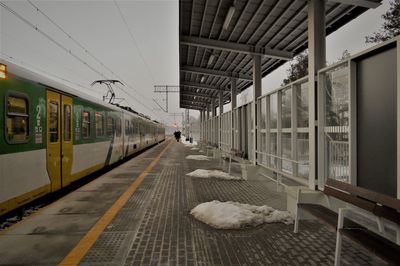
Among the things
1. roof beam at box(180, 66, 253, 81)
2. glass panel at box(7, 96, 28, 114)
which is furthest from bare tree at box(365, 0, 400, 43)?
glass panel at box(7, 96, 28, 114)

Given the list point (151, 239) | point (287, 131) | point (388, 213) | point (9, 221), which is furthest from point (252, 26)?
point (9, 221)

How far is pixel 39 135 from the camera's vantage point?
232 inches

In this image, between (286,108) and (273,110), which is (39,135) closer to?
(286,108)

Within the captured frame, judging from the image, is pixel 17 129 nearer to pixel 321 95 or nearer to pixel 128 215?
pixel 128 215

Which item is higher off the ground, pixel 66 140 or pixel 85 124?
pixel 85 124

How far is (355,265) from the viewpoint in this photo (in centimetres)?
344

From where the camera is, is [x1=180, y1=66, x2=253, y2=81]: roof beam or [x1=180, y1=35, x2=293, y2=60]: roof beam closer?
[x1=180, y1=35, x2=293, y2=60]: roof beam

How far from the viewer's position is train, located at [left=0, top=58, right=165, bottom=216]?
486 cm

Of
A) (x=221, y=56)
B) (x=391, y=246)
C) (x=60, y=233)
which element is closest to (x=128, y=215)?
(x=60, y=233)

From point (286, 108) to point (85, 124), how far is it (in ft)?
18.6

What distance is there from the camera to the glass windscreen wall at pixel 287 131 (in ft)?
21.1

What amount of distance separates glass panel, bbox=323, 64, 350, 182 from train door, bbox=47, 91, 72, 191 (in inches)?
221

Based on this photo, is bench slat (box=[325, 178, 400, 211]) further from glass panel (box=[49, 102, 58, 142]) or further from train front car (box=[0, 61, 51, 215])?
glass panel (box=[49, 102, 58, 142])

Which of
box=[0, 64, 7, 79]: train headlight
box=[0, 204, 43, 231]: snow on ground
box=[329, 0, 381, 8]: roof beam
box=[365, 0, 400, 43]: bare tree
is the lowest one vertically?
box=[0, 204, 43, 231]: snow on ground
